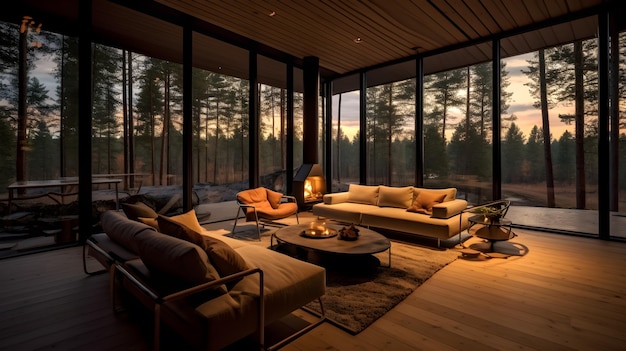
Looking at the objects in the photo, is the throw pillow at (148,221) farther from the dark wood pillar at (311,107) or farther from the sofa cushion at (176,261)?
the dark wood pillar at (311,107)

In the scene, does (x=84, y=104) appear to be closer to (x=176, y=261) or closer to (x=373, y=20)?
(x=176, y=261)

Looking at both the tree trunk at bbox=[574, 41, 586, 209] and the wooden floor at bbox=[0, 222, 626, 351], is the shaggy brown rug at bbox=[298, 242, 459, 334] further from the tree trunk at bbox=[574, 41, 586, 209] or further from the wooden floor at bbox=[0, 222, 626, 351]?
the tree trunk at bbox=[574, 41, 586, 209]

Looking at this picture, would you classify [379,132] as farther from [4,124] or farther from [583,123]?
[4,124]

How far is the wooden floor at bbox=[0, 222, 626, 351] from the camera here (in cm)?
210

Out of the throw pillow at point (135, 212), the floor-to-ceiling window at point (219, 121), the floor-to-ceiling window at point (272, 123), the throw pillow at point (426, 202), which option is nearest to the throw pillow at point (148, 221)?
the throw pillow at point (135, 212)

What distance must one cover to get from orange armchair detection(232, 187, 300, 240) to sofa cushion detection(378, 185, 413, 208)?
1.75 m

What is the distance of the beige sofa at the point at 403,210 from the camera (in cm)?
452

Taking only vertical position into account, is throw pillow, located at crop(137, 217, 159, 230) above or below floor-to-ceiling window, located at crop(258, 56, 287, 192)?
below

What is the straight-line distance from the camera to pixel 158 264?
1806 mm

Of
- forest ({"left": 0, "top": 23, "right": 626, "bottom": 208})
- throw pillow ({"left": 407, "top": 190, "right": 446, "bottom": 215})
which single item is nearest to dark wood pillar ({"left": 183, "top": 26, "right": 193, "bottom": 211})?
forest ({"left": 0, "top": 23, "right": 626, "bottom": 208})

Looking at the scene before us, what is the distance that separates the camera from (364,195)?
A: 19.9 ft

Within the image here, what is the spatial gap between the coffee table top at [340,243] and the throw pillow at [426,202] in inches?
61.5

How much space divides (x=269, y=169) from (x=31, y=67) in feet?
16.9

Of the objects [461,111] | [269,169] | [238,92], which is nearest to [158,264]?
[238,92]
